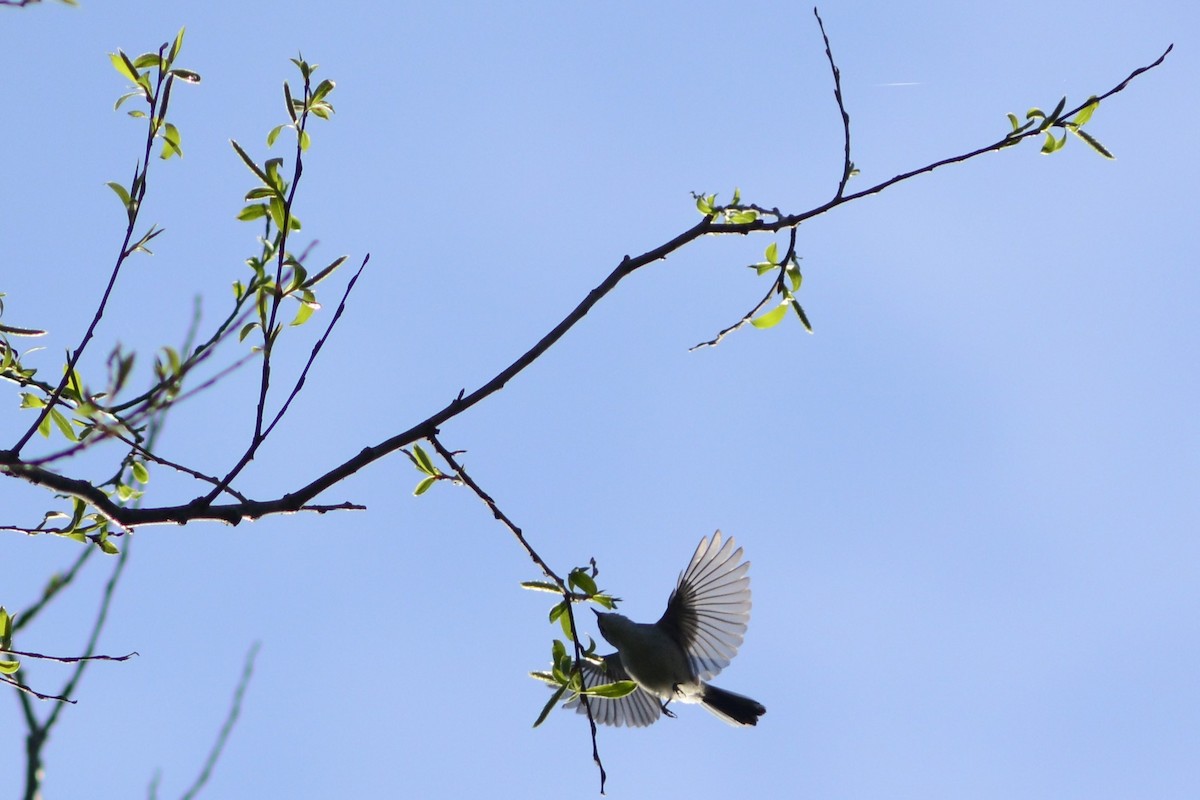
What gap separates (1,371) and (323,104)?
4.26ft

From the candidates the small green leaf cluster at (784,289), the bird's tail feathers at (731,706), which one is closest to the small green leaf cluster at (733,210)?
the small green leaf cluster at (784,289)

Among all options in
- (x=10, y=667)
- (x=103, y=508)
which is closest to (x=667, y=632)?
(x=10, y=667)

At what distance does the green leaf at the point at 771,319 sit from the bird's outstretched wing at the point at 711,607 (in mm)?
3111

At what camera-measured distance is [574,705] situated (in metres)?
7.16

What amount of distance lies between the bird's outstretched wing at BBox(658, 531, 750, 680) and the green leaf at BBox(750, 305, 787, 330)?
3.11 meters

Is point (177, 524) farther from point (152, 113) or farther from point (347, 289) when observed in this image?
point (152, 113)

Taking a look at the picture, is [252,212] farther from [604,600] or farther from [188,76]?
[604,600]

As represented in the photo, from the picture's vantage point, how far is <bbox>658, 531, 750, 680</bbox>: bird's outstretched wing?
20.7ft

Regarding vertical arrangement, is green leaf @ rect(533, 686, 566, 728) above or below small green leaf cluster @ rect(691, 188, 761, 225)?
below

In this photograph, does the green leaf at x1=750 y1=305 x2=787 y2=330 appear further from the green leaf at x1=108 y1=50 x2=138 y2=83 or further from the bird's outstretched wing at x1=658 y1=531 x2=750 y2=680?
the bird's outstretched wing at x1=658 y1=531 x2=750 y2=680

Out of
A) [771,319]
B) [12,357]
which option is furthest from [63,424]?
[771,319]

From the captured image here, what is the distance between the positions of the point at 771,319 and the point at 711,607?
11.1 feet

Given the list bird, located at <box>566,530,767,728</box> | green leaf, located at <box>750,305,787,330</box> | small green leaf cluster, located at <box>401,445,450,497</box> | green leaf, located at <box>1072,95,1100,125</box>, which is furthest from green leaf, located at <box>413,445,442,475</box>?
bird, located at <box>566,530,767,728</box>

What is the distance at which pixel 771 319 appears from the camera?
3357 mm
